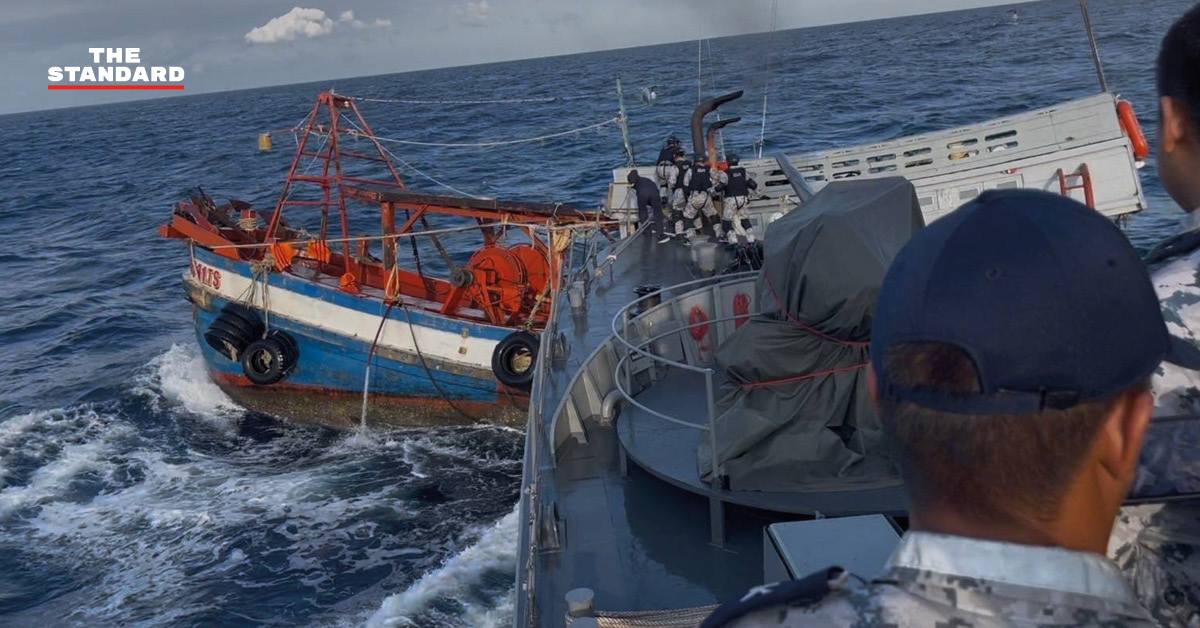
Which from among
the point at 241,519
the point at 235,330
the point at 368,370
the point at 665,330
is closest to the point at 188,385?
the point at 235,330

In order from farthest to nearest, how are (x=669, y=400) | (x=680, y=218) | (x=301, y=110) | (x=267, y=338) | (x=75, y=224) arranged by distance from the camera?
(x=301, y=110) < (x=75, y=224) < (x=267, y=338) < (x=680, y=218) < (x=669, y=400)

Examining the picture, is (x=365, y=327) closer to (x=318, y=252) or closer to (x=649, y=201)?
(x=318, y=252)

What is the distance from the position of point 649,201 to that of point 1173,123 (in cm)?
1137

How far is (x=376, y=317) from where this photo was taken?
14461mm

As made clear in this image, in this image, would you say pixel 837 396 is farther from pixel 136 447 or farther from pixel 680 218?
pixel 136 447

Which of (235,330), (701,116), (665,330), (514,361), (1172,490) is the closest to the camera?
(1172,490)

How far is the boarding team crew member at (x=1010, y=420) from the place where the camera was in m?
1.26

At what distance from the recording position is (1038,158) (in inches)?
516

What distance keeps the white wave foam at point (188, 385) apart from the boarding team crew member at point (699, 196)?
872 cm

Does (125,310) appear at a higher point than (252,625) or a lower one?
higher

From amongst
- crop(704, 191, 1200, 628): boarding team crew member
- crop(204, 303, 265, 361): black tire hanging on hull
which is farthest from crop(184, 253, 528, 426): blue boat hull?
crop(704, 191, 1200, 628): boarding team crew member

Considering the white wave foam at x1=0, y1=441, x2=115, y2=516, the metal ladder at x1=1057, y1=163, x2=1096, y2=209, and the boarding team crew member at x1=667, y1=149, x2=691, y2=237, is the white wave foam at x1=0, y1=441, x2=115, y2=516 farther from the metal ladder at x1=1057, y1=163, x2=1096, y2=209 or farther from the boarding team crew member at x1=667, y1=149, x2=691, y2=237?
the metal ladder at x1=1057, y1=163, x2=1096, y2=209

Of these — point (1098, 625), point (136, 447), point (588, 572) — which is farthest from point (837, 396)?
point (136, 447)

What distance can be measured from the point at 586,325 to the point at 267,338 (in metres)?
7.30
